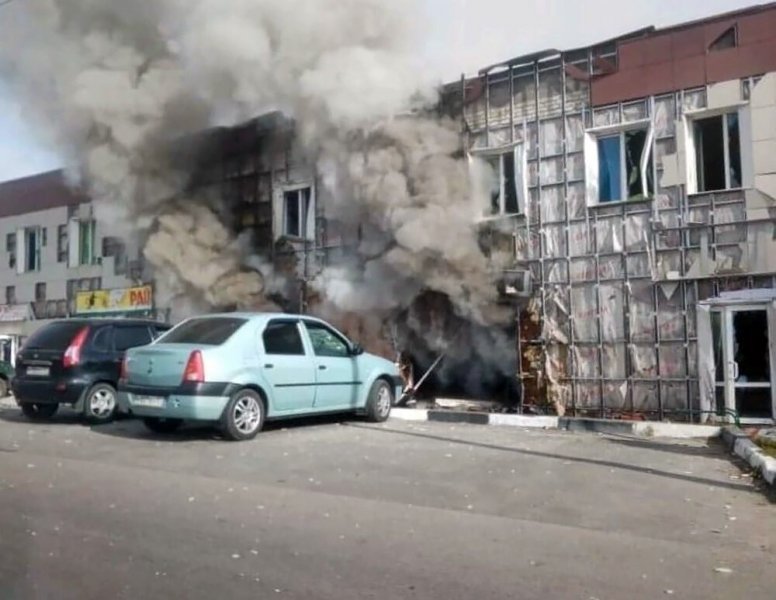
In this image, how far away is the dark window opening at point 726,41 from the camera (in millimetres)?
12680

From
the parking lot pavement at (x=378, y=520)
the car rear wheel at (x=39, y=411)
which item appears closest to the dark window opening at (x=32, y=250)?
the car rear wheel at (x=39, y=411)

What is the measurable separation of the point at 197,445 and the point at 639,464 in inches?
193

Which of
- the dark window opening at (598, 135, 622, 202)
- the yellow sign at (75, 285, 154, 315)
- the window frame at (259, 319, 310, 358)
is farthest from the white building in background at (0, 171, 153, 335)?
the dark window opening at (598, 135, 622, 202)

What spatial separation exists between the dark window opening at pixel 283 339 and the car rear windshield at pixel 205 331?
1.24 ft

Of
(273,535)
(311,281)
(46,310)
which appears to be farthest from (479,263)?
(46,310)

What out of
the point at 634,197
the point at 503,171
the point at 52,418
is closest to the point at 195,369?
the point at 52,418

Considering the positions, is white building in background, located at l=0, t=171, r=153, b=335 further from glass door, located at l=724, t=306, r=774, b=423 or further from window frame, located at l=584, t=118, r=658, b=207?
glass door, located at l=724, t=306, r=774, b=423

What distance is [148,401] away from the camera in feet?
32.7

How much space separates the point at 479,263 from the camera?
14.7 metres

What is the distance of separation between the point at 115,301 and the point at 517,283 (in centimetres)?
1181

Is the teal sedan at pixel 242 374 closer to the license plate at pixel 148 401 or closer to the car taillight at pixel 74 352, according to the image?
the license plate at pixel 148 401

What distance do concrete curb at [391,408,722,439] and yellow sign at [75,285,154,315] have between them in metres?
9.66

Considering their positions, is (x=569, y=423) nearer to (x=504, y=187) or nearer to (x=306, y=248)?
(x=504, y=187)

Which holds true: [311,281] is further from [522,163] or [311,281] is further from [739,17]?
[739,17]
